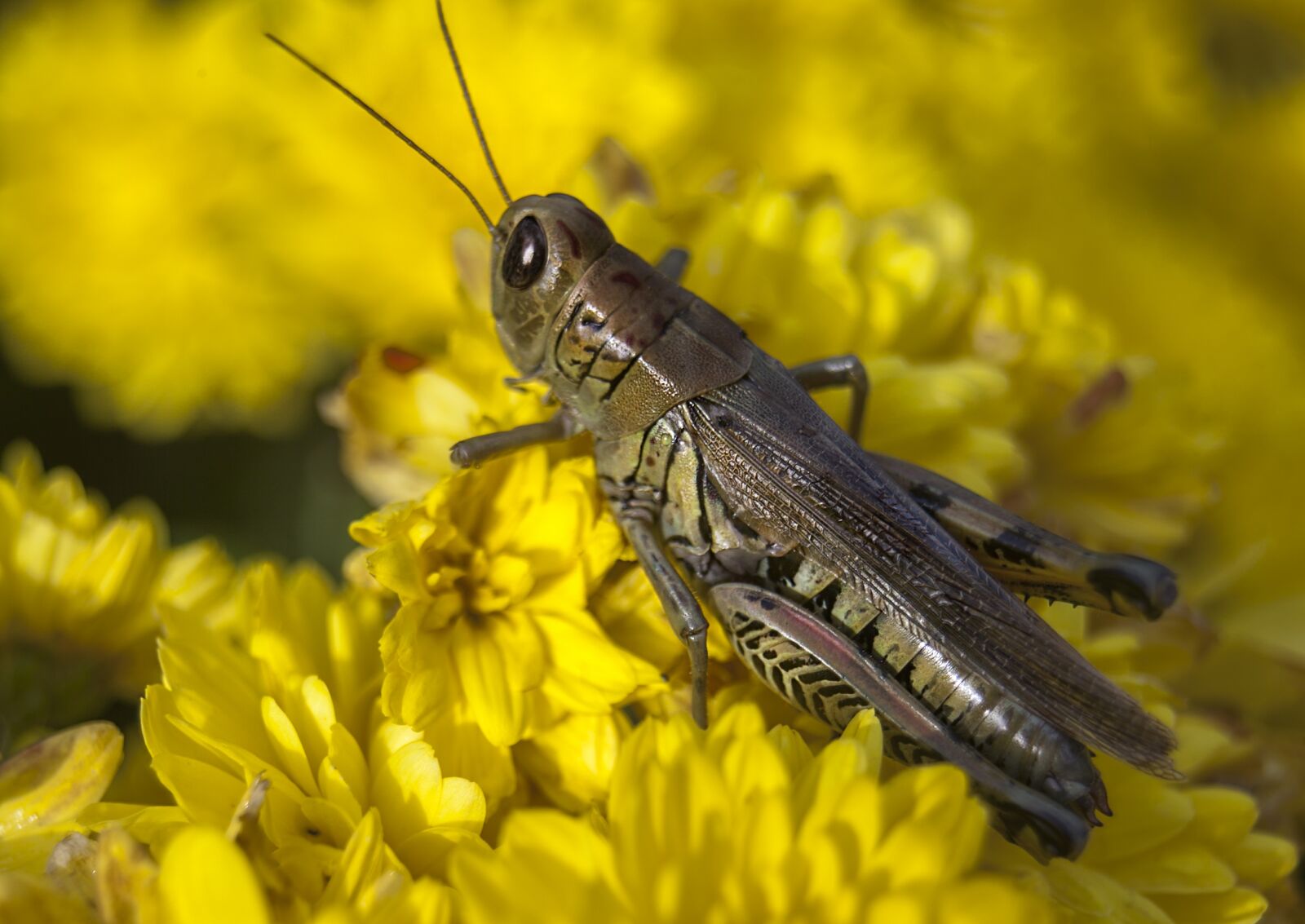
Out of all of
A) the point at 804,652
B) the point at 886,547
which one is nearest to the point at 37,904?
the point at 804,652

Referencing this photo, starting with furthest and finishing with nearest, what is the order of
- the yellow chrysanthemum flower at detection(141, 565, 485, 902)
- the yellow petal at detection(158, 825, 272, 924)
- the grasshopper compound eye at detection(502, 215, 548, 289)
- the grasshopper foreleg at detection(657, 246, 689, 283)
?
the grasshopper foreleg at detection(657, 246, 689, 283) < the grasshopper compound eye at detection(502, 215, 548, 289) < the yellow chrysanthemum flower at detection(141, 565, 485, 902) < the yellow petal at detection(158, 825, 272, 924)

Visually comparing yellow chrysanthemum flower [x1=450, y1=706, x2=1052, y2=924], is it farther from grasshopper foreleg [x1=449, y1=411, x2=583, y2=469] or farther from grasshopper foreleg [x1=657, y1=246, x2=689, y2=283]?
grasshopper foreleg [x1=657, y1=246, x2=689, y2=283]

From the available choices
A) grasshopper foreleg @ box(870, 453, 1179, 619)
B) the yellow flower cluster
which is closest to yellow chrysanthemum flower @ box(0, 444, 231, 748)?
the yellow flower cluster

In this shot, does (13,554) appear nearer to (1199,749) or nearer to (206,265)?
(206,265)

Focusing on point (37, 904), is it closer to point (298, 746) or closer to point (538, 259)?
point (298, 746)

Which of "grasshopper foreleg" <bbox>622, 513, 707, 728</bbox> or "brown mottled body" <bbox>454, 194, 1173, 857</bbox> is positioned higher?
"brown mottled body" <bbox>454, 194, 1173, 857</bbox>

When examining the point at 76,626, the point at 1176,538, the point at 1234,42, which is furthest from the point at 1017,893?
the point at 1234,42
